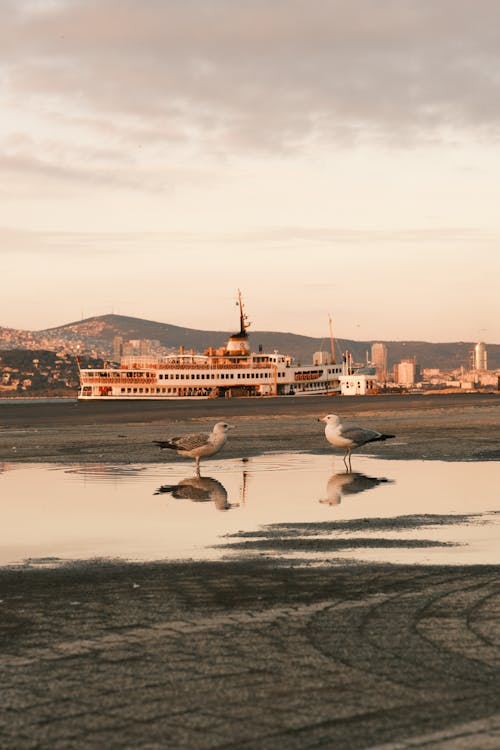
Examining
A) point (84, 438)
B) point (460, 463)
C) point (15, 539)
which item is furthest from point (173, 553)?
point (84, 438)

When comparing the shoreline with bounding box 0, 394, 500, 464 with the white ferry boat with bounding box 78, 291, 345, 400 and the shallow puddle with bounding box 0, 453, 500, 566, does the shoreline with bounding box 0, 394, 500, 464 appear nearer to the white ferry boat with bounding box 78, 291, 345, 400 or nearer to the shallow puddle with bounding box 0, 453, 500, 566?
the shallow puddle with bounding box 0, 453, 500, 566

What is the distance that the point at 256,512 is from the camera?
1612 cm

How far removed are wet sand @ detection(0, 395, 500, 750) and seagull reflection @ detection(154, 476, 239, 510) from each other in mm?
5927

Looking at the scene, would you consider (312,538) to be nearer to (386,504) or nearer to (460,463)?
(386,504)

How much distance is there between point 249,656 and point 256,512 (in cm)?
879

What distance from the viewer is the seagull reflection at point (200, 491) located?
57.4 feet

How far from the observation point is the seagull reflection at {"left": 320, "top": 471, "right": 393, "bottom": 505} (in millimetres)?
18094

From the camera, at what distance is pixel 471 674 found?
677cm

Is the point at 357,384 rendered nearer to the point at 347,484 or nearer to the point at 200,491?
the point at 347,484

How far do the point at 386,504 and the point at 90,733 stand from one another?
11526 mm

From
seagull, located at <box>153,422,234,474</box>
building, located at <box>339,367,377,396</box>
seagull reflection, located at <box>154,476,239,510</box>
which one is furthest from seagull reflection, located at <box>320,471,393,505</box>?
building, located at <box>339,367,377,396</box>

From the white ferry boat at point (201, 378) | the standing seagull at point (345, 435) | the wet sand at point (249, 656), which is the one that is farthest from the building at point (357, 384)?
the wet sand at point (249, 656)

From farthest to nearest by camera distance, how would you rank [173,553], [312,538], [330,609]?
[312,538], [173,553], [330,609]

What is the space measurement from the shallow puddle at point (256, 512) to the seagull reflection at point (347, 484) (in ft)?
0.07
